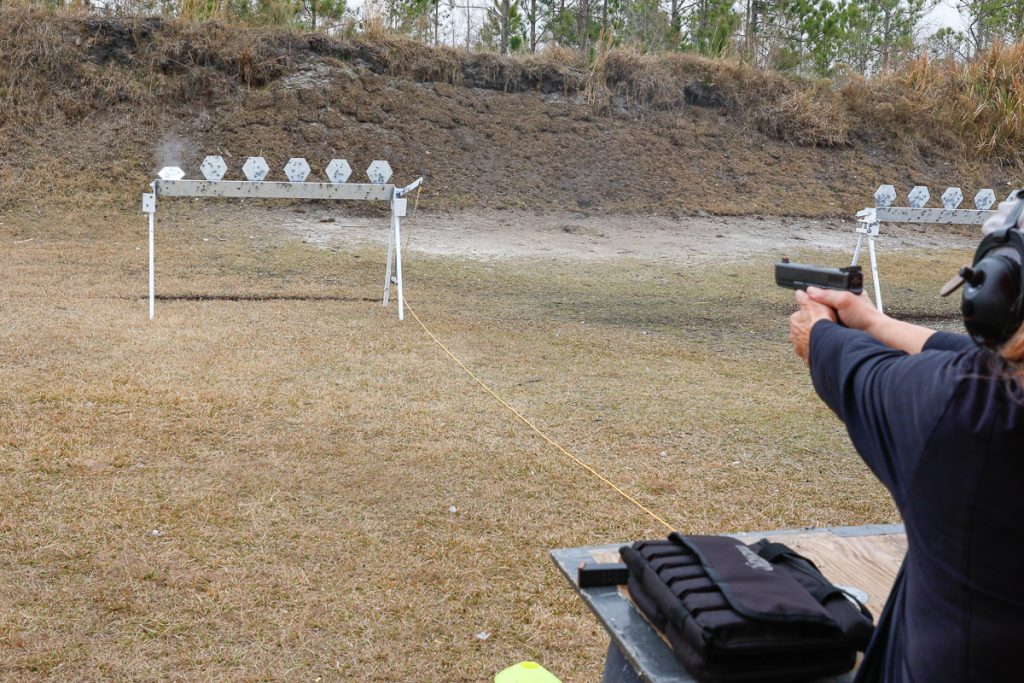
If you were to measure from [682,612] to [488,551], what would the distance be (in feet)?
5.87

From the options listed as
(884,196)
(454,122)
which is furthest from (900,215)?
(454,122)

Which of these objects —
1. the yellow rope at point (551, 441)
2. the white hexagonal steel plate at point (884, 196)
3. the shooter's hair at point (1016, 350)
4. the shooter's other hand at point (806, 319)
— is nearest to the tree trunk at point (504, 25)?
the white hexagonal steel plate at point (884, 196)

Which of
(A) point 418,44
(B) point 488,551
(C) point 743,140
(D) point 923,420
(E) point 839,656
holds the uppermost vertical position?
(A) point 418,44

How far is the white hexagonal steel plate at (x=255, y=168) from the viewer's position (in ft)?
25.3

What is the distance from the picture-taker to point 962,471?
1096 mm

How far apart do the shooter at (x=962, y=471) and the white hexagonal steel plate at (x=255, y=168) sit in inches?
283

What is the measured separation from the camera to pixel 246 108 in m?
13.9

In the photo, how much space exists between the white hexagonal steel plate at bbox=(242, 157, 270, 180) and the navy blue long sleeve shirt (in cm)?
720

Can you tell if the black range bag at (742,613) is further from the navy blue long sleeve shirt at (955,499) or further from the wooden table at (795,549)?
the navy blue long sleeve shirt at (955,499)

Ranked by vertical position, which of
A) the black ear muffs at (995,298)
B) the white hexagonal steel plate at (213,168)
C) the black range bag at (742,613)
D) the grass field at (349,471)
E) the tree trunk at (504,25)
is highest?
the tree trunk at (504,25)

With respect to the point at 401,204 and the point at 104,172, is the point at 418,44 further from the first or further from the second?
the point at 401,204

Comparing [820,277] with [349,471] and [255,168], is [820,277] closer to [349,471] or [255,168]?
[349,471]

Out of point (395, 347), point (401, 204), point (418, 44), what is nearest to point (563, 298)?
point (401, 204)

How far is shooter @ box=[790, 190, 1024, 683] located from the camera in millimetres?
1070
